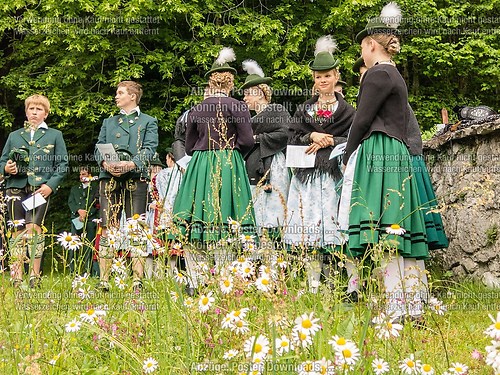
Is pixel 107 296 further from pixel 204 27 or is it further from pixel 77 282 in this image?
pixel 204 27

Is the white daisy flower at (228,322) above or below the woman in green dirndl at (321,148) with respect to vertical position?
below

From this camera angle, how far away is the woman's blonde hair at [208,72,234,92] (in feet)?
17.1

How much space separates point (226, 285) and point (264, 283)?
0.15 m

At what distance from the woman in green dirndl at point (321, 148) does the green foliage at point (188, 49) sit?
615cm

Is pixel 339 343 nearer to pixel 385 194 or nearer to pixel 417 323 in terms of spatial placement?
pixel 417 323

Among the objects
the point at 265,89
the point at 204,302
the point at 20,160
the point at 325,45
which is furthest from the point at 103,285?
the point at 265,89

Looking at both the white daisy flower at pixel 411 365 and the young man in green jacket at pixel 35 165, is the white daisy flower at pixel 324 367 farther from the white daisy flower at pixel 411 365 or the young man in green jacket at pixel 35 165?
the young man in green jacket at pixel 35 165

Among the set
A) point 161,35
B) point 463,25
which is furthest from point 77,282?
point 463,25

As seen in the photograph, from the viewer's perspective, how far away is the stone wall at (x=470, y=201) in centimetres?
486

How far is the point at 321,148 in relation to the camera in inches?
193

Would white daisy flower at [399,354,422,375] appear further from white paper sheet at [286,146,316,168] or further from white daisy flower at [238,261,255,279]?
white paper sheet at [286,146,316,168]

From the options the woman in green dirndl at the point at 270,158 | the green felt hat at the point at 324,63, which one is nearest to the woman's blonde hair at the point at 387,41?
the green felt hat at the point at 324,63

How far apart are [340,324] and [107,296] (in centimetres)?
102

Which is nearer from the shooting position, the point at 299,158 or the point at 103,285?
the point at 103,285
